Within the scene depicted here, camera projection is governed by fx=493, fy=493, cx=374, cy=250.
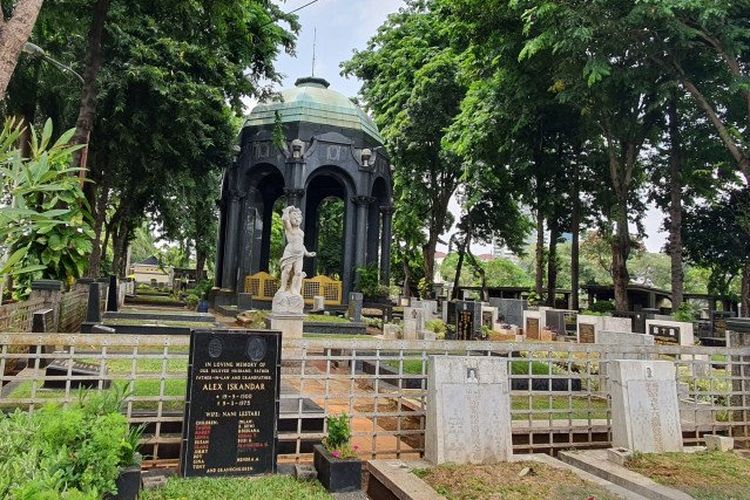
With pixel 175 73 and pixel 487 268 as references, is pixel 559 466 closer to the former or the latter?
pixel 175 73

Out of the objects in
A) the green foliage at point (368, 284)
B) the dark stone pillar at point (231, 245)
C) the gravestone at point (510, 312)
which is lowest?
the gravestone at point (510, 312)

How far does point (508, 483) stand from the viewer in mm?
4281

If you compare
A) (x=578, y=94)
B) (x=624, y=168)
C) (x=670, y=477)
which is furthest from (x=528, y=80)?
(x=670, y=477)

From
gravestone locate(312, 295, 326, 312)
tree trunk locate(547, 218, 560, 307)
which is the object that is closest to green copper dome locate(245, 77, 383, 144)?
gravestone locate(312, 295, 326, 312)

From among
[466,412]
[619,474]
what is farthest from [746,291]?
[466,412]

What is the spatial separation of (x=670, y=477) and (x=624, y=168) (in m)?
17.7

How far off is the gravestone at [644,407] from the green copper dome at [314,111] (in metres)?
19.2

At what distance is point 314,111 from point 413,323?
485 inches

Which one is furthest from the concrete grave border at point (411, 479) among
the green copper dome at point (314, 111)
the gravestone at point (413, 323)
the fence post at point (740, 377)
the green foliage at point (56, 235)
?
the green copper dome at point (314, 111)

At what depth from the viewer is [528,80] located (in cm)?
1844

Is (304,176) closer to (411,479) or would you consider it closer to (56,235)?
(56,235)

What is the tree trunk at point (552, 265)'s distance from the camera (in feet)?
80.5

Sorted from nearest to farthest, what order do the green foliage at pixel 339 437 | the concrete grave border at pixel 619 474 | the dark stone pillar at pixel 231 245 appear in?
the concrete grave border at pixel 619 474 → the green foliage at pixel 339 437 → the dark stone pillar at pixel 231 245

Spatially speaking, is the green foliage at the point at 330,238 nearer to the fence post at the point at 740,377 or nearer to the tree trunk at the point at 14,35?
the fence post at the point at 740,377
